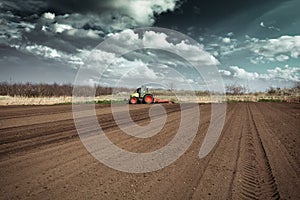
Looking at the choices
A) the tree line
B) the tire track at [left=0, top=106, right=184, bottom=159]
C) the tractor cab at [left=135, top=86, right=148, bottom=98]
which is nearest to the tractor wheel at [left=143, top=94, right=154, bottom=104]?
the tractor cab at [left=135, top=86, right=148, bottom=98]

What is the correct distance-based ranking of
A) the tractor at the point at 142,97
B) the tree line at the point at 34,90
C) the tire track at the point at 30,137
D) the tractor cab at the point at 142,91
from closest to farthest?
1. the tire track at the point at 30,137
2. the tractor at the point at 142,97
3. the tractor cab at the point at 142,91
4. the tree line at the point at 34,90

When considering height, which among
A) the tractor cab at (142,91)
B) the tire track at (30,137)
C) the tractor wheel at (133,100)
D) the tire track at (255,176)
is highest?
the tractor cab at (142,91)

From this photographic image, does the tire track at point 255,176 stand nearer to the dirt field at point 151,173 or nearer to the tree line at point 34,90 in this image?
the dirt field at point 151,173

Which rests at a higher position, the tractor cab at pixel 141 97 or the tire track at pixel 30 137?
the tractor cab at pixel 141 97

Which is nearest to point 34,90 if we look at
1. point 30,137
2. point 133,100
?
point 133,100

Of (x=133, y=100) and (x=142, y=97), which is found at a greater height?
(x=142, y=97)

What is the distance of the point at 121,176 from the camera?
4.75 metres

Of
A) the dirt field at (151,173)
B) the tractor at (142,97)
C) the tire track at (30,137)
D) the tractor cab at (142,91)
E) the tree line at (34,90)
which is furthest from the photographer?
the tree line at (34,90)

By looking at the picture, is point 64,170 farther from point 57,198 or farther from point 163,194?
point 163,194

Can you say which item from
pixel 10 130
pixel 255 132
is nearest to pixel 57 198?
pixel 10 130

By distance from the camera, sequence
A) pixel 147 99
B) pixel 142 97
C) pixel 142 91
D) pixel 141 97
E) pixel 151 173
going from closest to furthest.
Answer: pixel 151 173 < pixel 147 99 < pixel 142 97 < pixel 141 97 < pixel 142 91

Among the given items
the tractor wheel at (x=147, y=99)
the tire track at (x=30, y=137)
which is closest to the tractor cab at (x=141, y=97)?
the tractor wheel at (x=147, y=99)

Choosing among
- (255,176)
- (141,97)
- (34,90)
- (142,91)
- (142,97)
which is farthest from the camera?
(34,90)

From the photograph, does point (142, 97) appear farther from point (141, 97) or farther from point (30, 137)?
point (30, 137)
